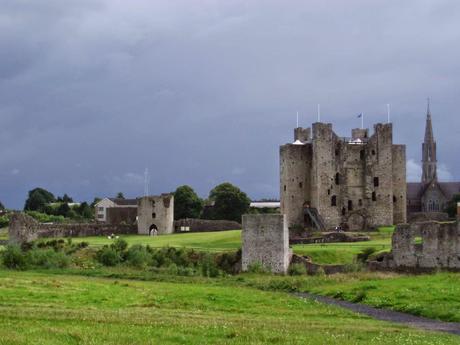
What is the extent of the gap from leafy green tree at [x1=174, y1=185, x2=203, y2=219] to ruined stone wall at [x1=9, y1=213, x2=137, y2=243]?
3013cm

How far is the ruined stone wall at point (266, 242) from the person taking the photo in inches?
2264

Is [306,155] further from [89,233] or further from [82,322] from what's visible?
[82,322]

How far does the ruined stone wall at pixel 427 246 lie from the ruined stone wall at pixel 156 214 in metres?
47.0

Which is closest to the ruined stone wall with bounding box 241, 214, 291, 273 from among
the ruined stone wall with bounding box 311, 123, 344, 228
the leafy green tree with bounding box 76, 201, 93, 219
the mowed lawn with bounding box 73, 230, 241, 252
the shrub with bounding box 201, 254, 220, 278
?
the shrub with bounding box 201, 254, 220, 278

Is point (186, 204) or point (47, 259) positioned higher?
point (186, 204)

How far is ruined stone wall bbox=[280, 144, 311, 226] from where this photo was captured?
88.2 metres

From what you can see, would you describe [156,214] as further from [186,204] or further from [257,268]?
[257,268]

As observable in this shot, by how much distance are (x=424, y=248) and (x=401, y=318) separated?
Result: 75.7ft

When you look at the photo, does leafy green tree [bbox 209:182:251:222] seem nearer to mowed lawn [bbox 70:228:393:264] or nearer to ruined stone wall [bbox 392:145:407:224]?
ruined stone wall [bbox 392:145:407:224]

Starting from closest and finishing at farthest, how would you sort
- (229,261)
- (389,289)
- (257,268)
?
(389,289), (257,268), (229,261)

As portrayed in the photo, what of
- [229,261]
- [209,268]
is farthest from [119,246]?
[209,268]

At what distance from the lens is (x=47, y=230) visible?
93625 mm

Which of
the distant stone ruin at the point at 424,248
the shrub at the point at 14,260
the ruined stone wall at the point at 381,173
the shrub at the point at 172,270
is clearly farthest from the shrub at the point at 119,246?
the ruined stone wall at the point at 381,173

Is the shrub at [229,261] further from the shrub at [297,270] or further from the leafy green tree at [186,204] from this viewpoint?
the leafy green tree at [186,204]
